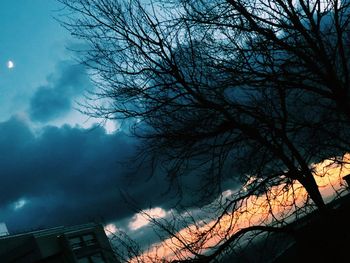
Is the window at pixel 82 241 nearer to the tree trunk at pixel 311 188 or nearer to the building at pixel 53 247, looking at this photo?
the building at pixel 53 247

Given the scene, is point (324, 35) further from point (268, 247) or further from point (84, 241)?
point (84, 241)

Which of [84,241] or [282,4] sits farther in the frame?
[84,241]

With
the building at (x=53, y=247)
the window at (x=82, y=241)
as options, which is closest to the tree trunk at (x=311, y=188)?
the building at (x=53, y=247)

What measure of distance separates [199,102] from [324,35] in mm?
2520

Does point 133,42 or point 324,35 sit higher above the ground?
point 133,42

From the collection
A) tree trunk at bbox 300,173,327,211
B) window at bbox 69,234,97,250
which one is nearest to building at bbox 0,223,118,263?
window at bbox 69,234,97,250

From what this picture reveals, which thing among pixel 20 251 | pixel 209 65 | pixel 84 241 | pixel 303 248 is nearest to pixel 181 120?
pixel 209 65

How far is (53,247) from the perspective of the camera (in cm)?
3309

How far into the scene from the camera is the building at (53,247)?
3177 cm

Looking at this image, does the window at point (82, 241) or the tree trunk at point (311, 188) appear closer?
the tree trunk at point (311, 188)

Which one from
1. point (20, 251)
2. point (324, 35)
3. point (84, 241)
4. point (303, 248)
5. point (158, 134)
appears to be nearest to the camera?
point (324, 35)

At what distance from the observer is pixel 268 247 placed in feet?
26.3

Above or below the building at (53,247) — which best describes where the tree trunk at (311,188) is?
below

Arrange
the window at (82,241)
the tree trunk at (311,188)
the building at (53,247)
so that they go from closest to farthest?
the tree trunk at (311,188) → the building at (53,247) → the window at (82,241)
